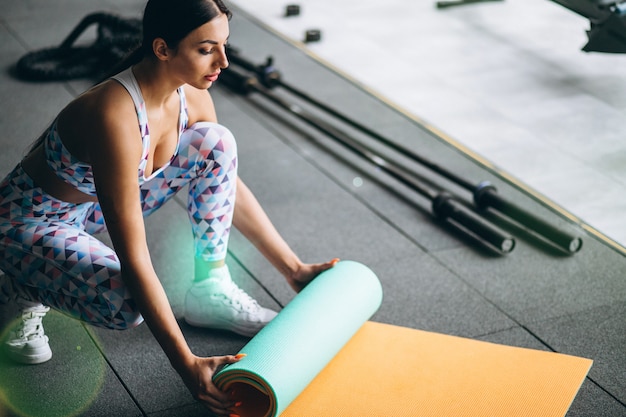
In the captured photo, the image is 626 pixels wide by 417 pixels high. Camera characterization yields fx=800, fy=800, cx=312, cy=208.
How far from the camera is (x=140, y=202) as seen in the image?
1851mm

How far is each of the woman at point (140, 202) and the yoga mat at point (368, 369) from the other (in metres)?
0.12

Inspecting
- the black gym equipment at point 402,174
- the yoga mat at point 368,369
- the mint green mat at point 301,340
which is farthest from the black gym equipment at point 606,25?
the mint green mat at point 301,340

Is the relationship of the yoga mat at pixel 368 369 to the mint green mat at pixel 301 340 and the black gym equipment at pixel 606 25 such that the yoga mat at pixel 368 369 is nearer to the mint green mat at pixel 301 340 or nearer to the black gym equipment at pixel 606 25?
the mint green mat at pixel 301 340

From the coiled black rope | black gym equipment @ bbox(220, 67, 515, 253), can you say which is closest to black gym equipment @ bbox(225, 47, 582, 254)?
black gym equipment @ bbox(220, 67, 515, 253)

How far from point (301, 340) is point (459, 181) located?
127 cm

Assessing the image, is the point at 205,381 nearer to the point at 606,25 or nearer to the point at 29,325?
the point at 29,325

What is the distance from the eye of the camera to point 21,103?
11.3ft

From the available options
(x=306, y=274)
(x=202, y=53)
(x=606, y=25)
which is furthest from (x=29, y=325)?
(x=606, y=25)

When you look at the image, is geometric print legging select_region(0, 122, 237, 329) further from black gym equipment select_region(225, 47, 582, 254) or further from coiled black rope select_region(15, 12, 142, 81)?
coiled black rope select_region(15, 12, 142, 81)

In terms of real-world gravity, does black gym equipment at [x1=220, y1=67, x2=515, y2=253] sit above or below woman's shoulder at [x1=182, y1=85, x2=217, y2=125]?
below

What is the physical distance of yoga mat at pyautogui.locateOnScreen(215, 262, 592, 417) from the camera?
1.81 metres

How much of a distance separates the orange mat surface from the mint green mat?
0.21 ft

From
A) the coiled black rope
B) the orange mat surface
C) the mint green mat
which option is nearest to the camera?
the mint green mat

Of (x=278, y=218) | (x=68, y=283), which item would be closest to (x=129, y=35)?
(x=278, y=218)
